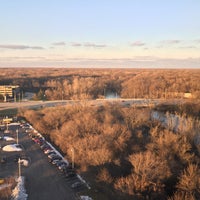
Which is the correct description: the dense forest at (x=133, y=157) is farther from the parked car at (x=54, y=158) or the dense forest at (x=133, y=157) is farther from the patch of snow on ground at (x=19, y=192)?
the patch of snow on ground at (x=19, y=192)

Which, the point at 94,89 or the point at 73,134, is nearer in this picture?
the point at 73,134

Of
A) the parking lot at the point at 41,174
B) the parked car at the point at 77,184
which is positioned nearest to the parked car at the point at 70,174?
the parking lot at the point at 41,174

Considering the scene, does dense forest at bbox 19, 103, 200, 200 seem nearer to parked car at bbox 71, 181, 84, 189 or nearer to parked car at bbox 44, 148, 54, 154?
parked car at bbox 71, 181, 84, 189

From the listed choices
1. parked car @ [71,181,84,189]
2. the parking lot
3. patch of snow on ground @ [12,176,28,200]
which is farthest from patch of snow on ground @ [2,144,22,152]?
parked car @ [71,181,84,189]

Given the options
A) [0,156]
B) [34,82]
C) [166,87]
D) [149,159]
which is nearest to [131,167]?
[149,159]

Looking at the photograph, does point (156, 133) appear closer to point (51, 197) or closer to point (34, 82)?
point (51, 197)

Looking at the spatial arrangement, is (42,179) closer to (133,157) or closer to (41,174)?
(41,174)
